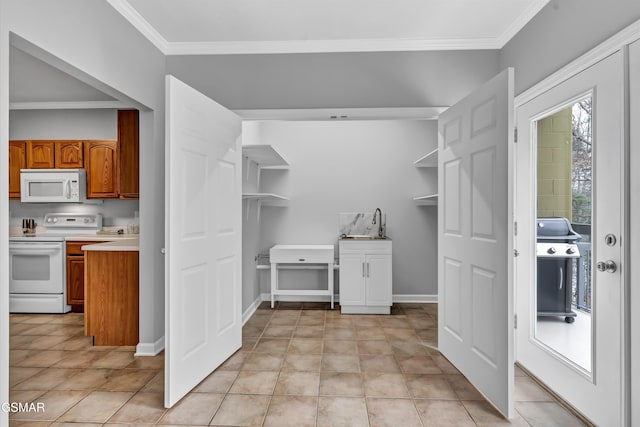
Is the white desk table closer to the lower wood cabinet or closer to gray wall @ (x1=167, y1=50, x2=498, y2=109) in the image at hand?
the lower wood cabinet

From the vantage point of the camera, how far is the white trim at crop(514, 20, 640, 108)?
5.63 feet

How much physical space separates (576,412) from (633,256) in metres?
1.01

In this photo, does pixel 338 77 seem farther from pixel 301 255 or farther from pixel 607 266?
pixel 607 266

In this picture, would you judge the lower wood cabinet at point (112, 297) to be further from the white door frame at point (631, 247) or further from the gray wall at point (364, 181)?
the white door frame at point (631, 247)

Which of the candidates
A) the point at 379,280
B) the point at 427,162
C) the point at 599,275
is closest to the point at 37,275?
the point at 379,280

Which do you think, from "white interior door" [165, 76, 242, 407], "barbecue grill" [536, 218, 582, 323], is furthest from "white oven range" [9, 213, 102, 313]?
"barbecue grill" [536, 218, 582, 323]

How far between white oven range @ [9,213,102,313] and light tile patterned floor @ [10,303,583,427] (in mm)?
643

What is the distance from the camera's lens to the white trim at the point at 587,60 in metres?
1.72

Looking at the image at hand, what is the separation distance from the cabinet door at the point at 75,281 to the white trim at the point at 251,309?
195 cm

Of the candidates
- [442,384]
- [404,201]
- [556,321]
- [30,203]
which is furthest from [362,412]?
[30,203]

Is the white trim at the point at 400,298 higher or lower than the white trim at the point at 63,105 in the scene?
lower

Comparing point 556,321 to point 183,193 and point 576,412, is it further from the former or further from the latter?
point 183,193

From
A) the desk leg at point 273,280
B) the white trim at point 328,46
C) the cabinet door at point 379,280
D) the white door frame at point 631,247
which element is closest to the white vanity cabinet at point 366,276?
the cabinet door at point 379,280

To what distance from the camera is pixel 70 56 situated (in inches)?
81.0
